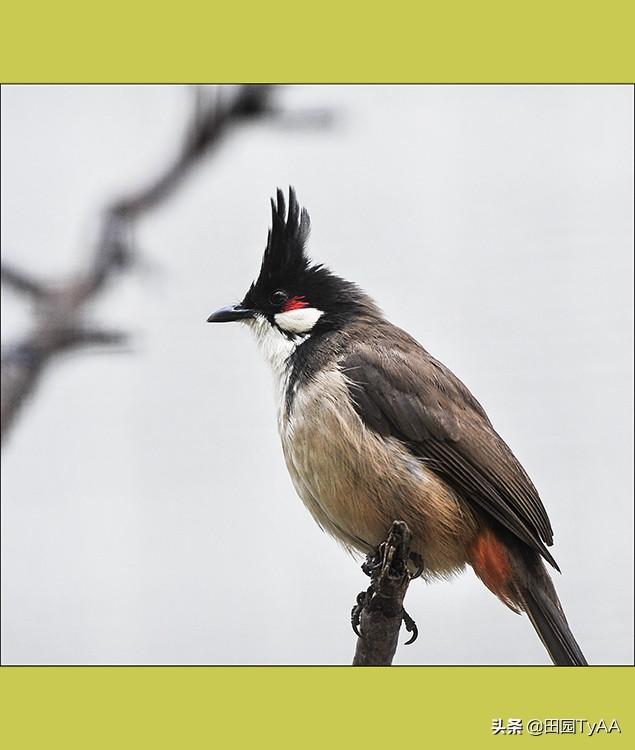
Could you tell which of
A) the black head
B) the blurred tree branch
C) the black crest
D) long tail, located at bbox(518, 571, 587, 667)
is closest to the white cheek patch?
the black head

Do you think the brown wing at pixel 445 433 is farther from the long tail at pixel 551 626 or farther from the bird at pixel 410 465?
the long tail at pixel 551 626

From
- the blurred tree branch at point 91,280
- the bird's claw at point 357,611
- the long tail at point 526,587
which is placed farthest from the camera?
the long tail at point 526,587

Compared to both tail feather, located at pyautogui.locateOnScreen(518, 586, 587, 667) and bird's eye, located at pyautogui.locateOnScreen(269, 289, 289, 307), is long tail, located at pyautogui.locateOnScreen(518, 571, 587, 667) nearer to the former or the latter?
tail feather, located at pyautogui.locateOnScreen(518, 586, 587, 667)

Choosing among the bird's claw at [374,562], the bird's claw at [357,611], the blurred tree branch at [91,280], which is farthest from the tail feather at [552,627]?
the blurred tree branch at [91,280]

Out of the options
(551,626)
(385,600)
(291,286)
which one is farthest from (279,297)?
(551,626)

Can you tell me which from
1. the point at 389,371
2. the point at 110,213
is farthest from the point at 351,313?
the point at 110,213

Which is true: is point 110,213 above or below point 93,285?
above

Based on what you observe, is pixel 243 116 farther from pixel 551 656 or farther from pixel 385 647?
pixel 551 656
